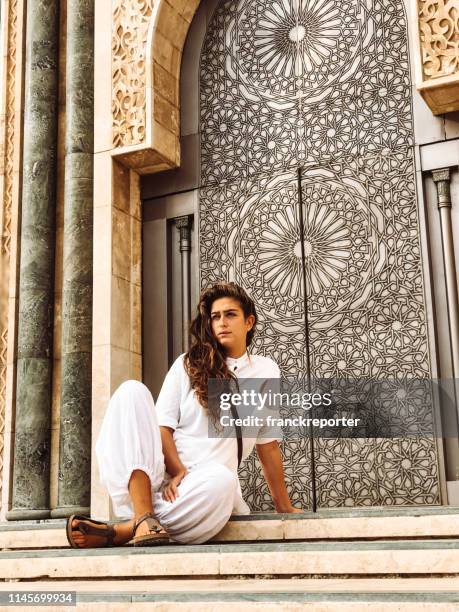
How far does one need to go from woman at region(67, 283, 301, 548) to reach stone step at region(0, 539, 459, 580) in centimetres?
12

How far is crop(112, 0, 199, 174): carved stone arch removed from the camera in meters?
5.34

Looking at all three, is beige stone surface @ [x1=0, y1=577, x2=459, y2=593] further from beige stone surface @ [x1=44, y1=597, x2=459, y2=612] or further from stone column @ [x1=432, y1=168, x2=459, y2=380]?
stone column @ [x1=432, y1=168, x2=459, y2=380]

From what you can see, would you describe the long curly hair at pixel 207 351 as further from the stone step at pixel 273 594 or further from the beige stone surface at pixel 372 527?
the stone step at pixel 273 594

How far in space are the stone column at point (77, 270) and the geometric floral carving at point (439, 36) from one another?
2214 mm

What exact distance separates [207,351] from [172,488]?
22.8 inches

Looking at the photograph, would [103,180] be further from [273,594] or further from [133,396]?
[273,594]

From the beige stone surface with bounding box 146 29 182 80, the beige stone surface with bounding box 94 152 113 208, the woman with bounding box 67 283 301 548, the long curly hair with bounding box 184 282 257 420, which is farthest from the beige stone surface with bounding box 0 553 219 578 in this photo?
the beige stone surface with bounding box 146 29 182 80

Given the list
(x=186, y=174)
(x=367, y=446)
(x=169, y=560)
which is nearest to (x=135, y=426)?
(x=169, y=560)

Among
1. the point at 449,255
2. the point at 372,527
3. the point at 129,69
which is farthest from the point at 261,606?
the point at 129,69

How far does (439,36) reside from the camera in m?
4.52

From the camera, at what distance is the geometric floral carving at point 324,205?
4.69 metres

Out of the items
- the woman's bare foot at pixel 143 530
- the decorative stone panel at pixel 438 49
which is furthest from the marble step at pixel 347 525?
the decorative stone panel at pixel 438 49

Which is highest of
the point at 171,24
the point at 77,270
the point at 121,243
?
the point at 171,24

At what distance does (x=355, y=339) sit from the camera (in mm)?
4824
